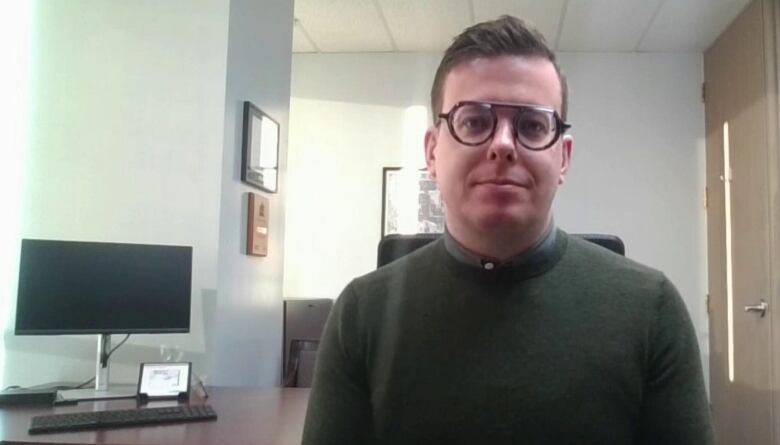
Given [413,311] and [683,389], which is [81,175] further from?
[683,389]

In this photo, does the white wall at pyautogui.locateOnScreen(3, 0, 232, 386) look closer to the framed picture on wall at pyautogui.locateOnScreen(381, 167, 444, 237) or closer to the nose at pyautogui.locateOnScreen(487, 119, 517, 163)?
the nose at pyautogui.locateOnScreen(487, 119, 517, 163)

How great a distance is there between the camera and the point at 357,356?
0.86 metres

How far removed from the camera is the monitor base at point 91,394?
76.1 inches

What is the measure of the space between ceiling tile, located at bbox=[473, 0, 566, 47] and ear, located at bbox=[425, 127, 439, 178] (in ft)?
8.96

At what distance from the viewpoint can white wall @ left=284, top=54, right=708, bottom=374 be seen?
3.94m

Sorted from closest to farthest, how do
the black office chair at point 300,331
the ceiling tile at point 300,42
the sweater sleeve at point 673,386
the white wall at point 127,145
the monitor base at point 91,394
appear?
the sweater sleeve at point 673,386
the monitor base at point 91,394
the white wall at point 127,145
the black office chair at point 300,331
the ceiling tile at point 300,42

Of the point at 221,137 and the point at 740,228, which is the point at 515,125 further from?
the point at 740,228

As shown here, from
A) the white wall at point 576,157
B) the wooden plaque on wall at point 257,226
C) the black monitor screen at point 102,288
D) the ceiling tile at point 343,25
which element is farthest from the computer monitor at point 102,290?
the white wall at point 576,157

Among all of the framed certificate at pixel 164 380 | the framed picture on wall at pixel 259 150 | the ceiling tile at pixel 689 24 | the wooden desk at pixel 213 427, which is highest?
the ceiling tile at pixel 689 24

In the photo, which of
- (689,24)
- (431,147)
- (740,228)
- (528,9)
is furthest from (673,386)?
(689,24)

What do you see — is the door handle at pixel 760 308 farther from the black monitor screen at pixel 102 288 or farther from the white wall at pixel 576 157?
the black monitor screen at pixel 102 288

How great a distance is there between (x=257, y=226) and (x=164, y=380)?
0.77 m

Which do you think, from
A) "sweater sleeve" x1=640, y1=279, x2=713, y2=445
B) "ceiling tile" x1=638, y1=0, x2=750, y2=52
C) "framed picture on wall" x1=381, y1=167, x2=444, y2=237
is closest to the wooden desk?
"sweater sleeve" x1=640, y1=279, x2=713, y2=445

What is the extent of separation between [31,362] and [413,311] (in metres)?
1.95
